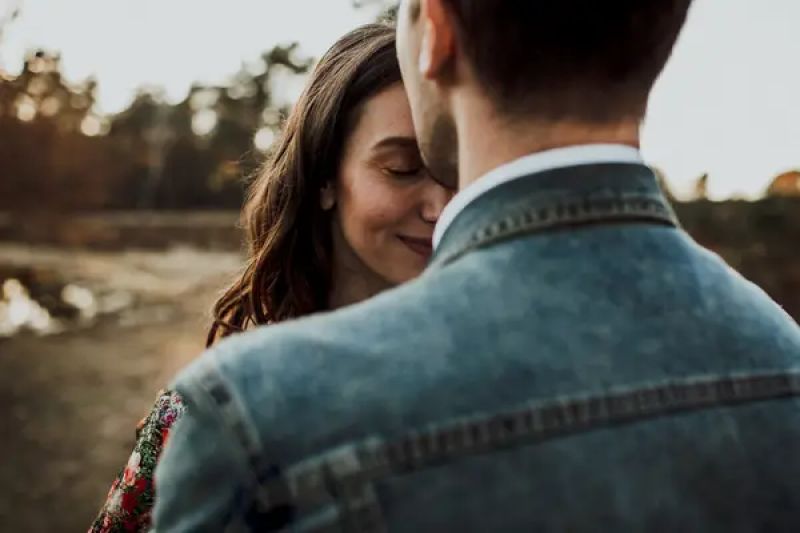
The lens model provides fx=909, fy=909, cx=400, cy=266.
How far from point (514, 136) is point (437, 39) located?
5.1 inches

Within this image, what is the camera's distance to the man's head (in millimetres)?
847

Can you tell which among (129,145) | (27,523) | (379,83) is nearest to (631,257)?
(379,83)

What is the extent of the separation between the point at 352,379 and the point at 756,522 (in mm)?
410

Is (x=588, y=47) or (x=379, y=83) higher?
(x=588, y=47)

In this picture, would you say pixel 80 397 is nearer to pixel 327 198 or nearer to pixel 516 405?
pixel 327 198

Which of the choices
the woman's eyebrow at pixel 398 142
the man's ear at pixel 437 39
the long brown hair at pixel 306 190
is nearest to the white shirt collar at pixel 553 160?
the man's ear at pixel 437 39

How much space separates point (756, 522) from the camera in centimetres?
86

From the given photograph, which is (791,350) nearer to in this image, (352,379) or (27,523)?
(352,379)

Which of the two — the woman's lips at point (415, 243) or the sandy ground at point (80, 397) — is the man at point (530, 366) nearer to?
the woman's lips at point (415, 243)

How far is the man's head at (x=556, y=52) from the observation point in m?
0.85

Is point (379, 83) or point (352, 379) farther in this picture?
point (379, 83)

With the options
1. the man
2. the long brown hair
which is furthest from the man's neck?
the long brown hair

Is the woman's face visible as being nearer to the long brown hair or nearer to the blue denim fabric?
the long brown hair

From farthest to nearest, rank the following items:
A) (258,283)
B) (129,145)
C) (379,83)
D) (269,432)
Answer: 1. (129,145)
2. (258,283)
3. (379,83)
4. (269,432)
